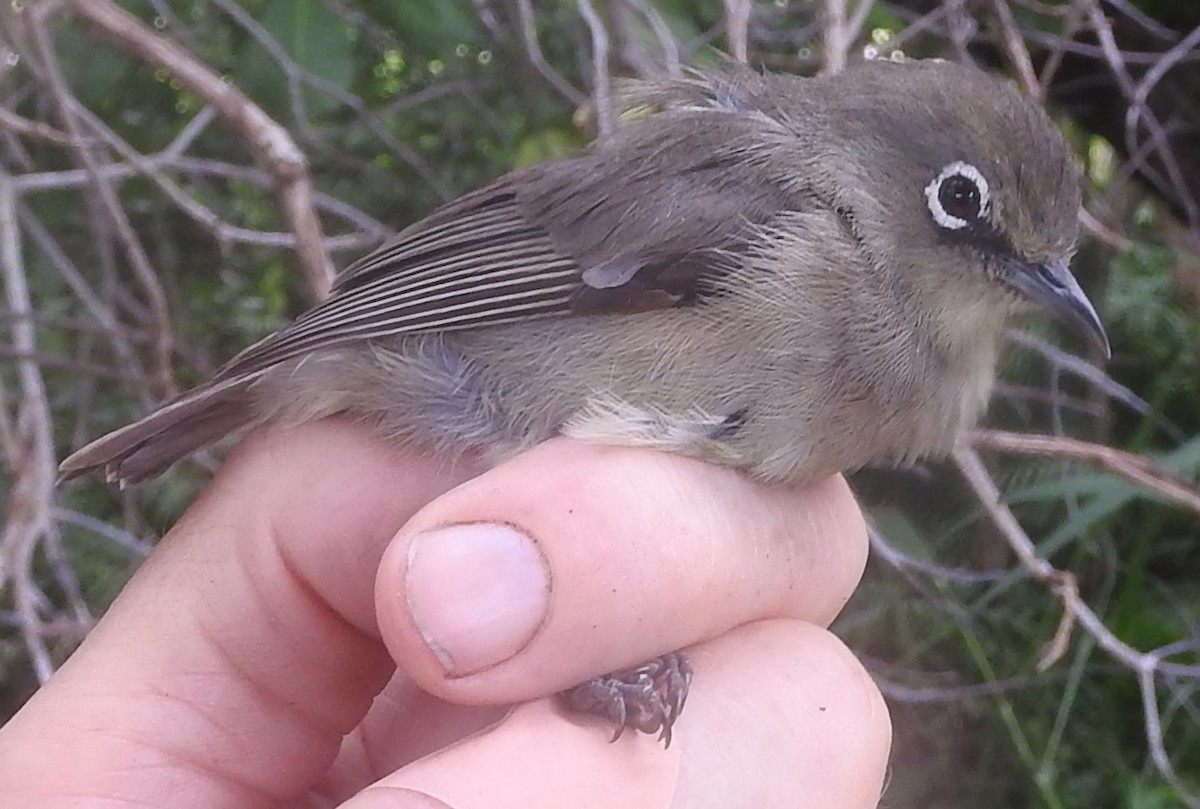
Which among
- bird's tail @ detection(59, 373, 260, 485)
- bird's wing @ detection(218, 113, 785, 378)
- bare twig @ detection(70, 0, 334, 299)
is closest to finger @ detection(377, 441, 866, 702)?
bird's wing @ detection(218, 113, 785, 378)

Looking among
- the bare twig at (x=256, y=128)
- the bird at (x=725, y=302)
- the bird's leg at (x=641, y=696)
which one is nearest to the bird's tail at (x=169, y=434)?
the bird at (x=725, y=302)

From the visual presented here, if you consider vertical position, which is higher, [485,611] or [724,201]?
[724,201]

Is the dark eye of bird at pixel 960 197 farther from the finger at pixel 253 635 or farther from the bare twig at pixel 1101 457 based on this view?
the finger at pixel 253 635

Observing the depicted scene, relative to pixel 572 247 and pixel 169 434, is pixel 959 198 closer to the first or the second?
pixel 572 247

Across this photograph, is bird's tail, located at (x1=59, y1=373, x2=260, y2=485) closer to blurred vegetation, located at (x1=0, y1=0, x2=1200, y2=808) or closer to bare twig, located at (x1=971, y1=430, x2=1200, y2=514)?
blurred vegetation, located at (x1=0, y1=0, x2=1200, y2=808)

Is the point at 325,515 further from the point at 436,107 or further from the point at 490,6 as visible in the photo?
the point at 436,107

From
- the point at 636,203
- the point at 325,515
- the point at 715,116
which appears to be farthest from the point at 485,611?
the point at 715,116
